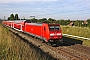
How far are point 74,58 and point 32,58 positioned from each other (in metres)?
7.27

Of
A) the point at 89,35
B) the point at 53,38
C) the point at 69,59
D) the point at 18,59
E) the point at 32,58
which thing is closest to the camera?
the point at 18,59

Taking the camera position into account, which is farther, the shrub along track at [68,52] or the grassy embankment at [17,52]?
the shrub along track at [68,52]

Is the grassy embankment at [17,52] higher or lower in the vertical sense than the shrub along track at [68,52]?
higher

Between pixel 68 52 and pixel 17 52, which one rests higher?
pixel 17 52

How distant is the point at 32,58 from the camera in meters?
7.24

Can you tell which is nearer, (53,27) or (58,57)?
(58,57)

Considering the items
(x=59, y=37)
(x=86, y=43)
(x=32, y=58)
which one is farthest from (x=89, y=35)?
(x=32, y=58)

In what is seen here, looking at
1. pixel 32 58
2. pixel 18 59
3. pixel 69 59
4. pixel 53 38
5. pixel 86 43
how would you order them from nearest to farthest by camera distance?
pixel 18 59
pixel 32 58
pixel 69 59
pixel 53 38
pixel 86 43

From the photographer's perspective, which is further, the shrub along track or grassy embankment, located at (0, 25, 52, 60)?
→ the shrub along track

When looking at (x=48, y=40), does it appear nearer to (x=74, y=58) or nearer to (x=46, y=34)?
(x=46, y=34)

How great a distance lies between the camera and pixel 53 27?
66.6 feet

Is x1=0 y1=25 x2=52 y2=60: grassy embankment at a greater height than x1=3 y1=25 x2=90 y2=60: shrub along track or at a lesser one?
greater

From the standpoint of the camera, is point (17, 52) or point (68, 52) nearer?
point (17, 52)

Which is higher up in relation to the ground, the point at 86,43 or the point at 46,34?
the point at 46,34
